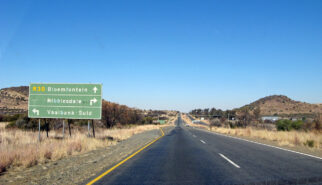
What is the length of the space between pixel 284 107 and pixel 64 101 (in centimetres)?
11175

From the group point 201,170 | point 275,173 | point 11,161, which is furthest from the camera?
point 11,161

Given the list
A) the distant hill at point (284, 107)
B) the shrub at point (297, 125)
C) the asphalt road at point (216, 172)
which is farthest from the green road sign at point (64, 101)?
the distant hill at point (284, 107)

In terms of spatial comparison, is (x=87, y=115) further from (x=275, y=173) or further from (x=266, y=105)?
(x=266, y=105)

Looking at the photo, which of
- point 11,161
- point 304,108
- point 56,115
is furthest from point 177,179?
point 304,108

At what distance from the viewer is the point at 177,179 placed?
7020 mm

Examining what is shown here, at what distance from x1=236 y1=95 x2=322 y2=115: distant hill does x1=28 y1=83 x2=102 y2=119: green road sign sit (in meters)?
81.6

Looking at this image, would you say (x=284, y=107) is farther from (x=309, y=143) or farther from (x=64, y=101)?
(x=64, y=101)

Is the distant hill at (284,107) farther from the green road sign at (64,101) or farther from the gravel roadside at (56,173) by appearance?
the gravel roadside at (56,173)

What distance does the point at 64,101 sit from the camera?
57.7 feet

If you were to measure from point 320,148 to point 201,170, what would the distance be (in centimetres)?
1019

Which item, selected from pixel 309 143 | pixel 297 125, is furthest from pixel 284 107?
pixel 309 143

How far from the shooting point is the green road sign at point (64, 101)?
57.5 feet

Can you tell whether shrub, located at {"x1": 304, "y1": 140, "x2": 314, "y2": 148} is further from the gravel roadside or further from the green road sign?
the green road sign

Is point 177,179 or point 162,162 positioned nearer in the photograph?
point 177,179
